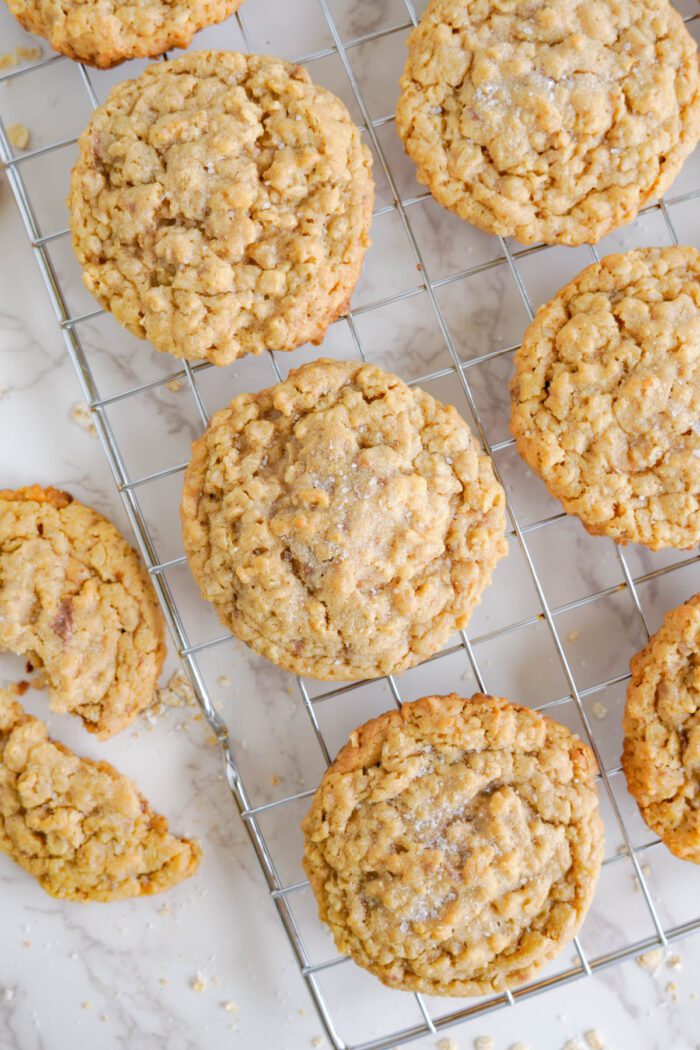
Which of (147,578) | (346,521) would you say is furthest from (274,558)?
(147,578)

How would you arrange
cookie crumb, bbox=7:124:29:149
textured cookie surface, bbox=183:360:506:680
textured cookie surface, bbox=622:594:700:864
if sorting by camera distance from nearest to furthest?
textured cookie surface, bbox=183:360:506:680 → textured cookie surface, bbox=622:594:700:864 → cookie crumb, bbox=7:124:29:149

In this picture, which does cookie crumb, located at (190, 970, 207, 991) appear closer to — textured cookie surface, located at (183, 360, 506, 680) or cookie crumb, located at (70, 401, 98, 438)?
textured cookie surface, located at (183, 360, 506, 680)

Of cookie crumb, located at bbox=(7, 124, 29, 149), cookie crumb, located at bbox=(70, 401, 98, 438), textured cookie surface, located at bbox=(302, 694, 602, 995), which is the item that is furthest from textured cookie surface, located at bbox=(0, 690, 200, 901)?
cookie crumb, located at bbox=(7, 124, 29, 149)

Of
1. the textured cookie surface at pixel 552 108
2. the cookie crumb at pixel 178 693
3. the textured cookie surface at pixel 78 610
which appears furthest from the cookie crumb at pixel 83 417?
the textured cookie surface at pixel 552 108

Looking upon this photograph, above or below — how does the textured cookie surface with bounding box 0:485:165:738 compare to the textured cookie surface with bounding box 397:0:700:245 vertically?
below

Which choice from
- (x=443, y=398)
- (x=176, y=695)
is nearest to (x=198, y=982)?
(x=176, y=695)

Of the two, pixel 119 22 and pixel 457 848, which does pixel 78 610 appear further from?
pixel 119 22

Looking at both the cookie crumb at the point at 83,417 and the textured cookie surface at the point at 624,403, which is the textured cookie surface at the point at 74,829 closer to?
the cookie crumb at the point at 83,417

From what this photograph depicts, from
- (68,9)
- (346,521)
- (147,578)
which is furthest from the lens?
(147,578)

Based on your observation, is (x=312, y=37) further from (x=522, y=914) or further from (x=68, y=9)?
(x=522, y=914)
